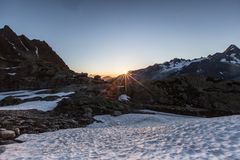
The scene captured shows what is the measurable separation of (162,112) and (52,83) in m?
46.9

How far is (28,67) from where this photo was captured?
98562 mm

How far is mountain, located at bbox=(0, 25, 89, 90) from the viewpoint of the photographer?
286 feet

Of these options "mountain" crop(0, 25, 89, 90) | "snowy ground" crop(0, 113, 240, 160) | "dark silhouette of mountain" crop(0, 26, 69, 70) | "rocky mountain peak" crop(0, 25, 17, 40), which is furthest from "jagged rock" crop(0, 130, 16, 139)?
"rocky mountain peak" crop(0, 25, 17, 40)

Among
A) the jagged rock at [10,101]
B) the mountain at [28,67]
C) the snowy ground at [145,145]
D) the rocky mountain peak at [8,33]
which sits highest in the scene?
the rocky mountain peak at [8,33]

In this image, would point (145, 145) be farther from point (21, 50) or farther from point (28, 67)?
point (21, 50)

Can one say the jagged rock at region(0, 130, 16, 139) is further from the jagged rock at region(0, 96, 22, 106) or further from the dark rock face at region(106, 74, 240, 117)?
the jagged rock at region(0, 96, 22, 106)

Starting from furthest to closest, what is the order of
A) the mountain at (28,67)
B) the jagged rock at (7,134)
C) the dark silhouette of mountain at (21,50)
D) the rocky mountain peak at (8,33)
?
the rocky mountain peak at (8,33), the dark silhouette of mountain at (21,50), the mountain at (28,67), the jagged rock at (7,134)

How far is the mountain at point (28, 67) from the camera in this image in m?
87.1

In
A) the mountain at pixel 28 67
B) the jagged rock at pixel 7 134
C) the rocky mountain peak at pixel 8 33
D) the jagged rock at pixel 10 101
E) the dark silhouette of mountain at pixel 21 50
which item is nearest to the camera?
the jagged rock at pixel 7 134

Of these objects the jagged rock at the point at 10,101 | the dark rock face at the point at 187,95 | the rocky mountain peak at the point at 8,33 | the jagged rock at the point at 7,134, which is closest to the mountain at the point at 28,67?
the rocky mountain peak at the point at 8,33

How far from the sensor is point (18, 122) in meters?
30.7

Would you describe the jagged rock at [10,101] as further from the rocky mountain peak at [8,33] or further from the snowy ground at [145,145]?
the rocky mountain peak at [8,33]

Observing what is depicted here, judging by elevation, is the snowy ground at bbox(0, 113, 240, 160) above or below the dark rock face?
below

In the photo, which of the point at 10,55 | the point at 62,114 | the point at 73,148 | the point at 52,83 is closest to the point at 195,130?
the point at 73,148
